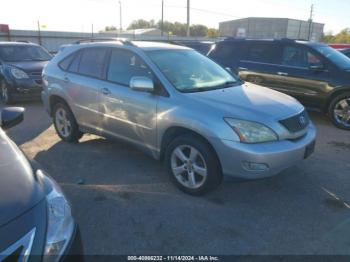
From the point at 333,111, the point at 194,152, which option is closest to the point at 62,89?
the point at 194,152

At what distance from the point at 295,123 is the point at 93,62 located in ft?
9.77

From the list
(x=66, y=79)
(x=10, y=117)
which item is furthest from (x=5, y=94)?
(x=10, y=117)

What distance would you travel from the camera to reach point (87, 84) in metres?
5.04

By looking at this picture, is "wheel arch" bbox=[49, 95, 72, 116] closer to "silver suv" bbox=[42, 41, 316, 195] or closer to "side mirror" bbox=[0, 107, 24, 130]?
"silver suv" bbox=[42, 41, 316, 195]

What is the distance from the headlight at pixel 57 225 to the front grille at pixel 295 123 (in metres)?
2.39

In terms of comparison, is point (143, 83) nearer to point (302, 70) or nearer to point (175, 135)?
point (175, 135)

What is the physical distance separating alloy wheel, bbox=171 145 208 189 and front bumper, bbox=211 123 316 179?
0.29 metres

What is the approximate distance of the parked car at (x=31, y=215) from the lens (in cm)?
184

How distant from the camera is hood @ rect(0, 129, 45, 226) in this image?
1.98 metres

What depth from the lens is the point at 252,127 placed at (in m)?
3.51

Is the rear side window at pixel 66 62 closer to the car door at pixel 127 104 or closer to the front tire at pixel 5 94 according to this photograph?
the car door at pixel 127 104

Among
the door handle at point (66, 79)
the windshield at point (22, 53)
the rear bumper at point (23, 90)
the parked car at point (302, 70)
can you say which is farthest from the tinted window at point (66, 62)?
the windshield at point (22, 53)

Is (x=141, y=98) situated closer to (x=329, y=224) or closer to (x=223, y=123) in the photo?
(x=223, y=123)

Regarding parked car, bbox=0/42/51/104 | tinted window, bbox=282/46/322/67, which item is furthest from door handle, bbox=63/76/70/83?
tinted window, bbox=282/46/322/67
